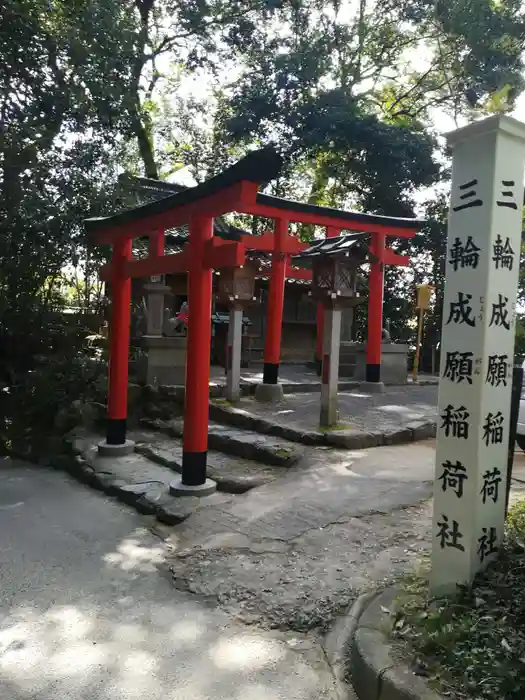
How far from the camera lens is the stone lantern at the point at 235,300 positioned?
31.5ft

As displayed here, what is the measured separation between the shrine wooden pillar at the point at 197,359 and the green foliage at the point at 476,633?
10.8ft

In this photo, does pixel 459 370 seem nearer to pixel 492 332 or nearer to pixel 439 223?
pixel 492 332

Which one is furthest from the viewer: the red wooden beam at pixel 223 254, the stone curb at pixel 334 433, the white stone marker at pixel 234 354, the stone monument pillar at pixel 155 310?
the stone monument pillar at pixel 155 310

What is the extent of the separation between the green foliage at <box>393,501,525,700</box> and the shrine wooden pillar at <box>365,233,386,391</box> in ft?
28.2

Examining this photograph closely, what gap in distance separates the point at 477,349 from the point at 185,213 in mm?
4142

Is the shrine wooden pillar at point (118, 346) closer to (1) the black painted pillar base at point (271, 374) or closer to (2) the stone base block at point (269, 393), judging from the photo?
(2) the stone base block at point (269, 393)

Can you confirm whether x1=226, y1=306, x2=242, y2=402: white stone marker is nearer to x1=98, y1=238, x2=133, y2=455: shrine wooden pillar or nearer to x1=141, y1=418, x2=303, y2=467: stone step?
x1=141, y1=418, x2=303, y2=467: stone step

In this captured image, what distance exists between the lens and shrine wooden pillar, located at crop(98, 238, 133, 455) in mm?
8141

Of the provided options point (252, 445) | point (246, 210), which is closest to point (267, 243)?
point (246, 210)

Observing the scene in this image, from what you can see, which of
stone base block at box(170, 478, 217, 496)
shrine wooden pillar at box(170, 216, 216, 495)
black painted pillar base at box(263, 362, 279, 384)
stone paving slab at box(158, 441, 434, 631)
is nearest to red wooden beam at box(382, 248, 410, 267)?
black painted pillar base at box(263, 362, 279, 384)

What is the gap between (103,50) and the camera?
35.0ft

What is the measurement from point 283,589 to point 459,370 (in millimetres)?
2049

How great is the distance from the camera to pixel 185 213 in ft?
21.2

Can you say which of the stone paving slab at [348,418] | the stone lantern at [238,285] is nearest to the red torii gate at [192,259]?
the stone lantern at [238,285]
